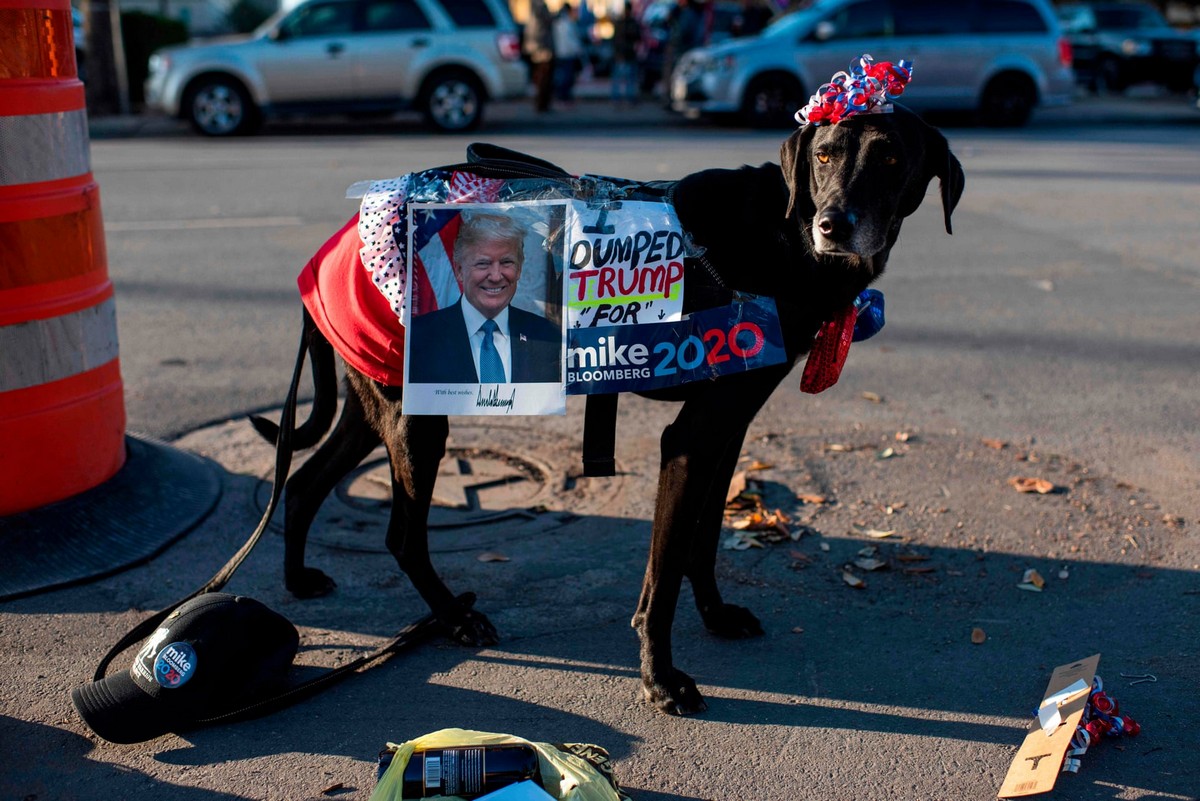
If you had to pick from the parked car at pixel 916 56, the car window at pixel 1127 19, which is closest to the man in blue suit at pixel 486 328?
the parked car at pixel 916 56

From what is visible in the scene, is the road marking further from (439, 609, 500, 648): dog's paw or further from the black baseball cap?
the black baseball cap

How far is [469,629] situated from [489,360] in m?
0.85

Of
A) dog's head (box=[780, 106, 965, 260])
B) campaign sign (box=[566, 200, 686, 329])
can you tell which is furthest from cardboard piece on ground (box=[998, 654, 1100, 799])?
campaign sign (box=[566, 200, 686, 329])

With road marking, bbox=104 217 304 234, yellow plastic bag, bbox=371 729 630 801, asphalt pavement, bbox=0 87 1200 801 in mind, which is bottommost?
asphalt pavement, bbox=0 87 1200 801

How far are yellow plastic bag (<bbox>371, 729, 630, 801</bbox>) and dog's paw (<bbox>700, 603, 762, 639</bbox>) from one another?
0.90 metres

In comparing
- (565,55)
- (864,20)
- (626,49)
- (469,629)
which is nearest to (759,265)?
(469,629)

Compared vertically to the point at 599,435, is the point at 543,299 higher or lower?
higher

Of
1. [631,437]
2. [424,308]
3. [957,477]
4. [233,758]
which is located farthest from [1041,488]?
[233,758]

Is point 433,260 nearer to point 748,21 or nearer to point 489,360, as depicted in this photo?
point 489,360

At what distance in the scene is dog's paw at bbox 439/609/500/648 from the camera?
355 centimetres

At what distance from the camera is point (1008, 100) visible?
56.2 ft

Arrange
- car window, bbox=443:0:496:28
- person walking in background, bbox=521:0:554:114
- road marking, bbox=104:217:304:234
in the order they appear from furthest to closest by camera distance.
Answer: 1. person walking in background, bbox=521:0:554:114
2. car window, bbox=443:0:496:28
3. road marking, bbox=104:217:304:234

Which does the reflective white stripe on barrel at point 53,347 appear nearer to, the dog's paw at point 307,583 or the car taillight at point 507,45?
the dog's paw at point 307,583

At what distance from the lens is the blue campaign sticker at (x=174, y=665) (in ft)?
9.91
